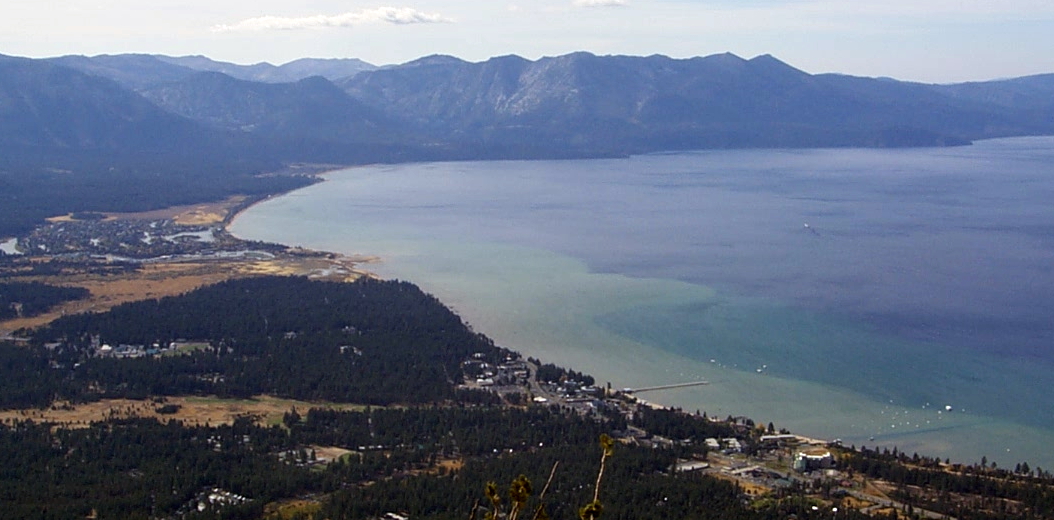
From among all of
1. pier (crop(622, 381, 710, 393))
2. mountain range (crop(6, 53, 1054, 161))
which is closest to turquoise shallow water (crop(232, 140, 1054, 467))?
pier (crop(622, 381, 710, 393))

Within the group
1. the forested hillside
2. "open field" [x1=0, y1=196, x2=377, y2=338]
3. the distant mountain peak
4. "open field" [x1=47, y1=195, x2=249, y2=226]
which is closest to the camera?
the forested hillside

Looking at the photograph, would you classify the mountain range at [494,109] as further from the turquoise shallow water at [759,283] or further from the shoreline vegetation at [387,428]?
the shoreline vegetation at [387,428]

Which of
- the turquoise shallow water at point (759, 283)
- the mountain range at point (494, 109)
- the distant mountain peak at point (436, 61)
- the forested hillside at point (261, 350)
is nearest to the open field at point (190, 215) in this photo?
the turquoise shallow water at point (759, 283)

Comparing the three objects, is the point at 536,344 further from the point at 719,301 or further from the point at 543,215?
the point at 543,215

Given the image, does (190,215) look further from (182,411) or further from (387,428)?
(387,428)

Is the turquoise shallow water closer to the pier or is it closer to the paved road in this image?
the pier

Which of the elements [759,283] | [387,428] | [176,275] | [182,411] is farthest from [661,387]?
[176,275]

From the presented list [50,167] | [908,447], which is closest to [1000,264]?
[908,447]
